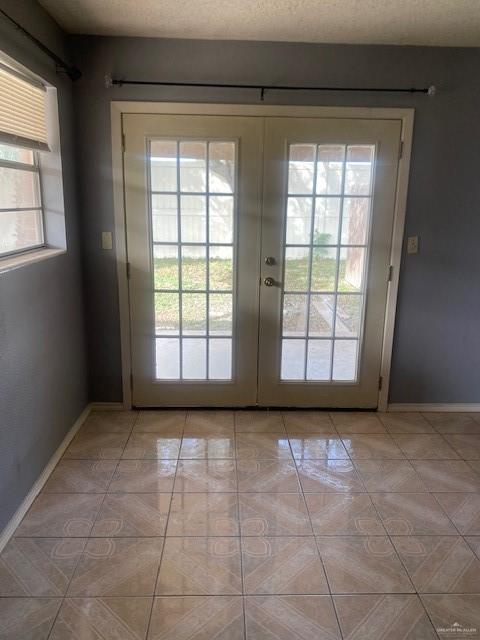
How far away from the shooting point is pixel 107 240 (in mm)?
2842

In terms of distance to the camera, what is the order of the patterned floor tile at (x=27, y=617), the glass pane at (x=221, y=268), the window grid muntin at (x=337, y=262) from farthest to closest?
the glass pane at (x=221, y=268) < the window grid muntin at (x=337, y=262) < the patterned floor tile at (x=27, y=617)

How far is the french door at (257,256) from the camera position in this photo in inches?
107

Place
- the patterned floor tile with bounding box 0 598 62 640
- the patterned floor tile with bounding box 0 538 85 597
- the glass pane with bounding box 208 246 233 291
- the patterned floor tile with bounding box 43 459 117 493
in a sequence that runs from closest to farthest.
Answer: the patterned floor tile with bounding box 0 598 62 640, the patterned floor tile with bounding box 0 538 85 597, the patterned floor tile with bounding box 43 459 117 493, the glass pane with bounding box 208 246 233 291

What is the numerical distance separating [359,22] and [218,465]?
2.51 meters

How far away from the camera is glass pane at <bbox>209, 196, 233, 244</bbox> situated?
279 centimetres

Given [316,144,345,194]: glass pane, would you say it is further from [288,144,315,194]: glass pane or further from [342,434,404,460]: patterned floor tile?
[342,434,404,460]: patterned floor tile

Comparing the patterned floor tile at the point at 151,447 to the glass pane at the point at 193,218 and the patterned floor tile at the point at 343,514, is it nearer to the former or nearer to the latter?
the patterned floor tile at the point at 343,514

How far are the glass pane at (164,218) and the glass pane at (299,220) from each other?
0.73m

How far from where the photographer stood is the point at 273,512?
2084 mm

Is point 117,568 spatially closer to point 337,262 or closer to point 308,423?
point 308,423

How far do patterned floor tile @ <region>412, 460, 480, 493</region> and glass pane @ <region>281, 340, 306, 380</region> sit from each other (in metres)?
0.93

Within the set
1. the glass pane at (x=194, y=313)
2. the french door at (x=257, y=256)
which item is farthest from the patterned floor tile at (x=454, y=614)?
the glass pane at (x=194, y=313)

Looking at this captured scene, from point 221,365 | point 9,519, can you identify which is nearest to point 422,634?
point 9,519

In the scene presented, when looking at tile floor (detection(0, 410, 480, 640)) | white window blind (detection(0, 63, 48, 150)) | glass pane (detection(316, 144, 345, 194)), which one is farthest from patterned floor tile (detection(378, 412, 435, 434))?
white window blind (detection(0, 63, 48, 150))
